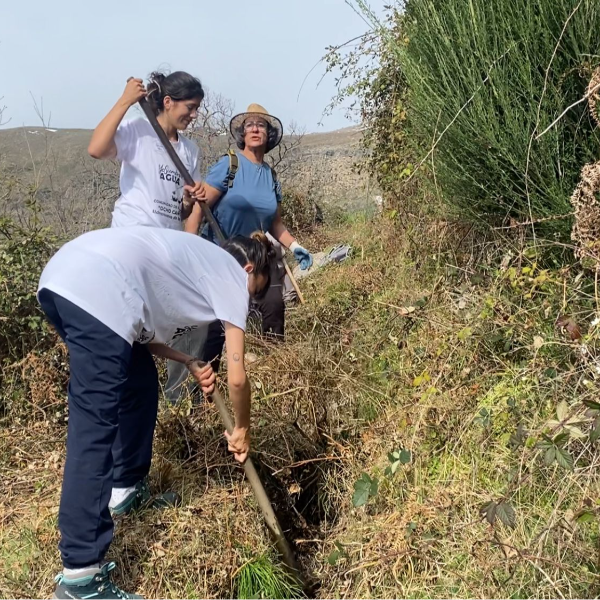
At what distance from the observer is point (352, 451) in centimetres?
311

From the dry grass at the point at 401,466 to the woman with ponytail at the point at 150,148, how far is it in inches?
37.5

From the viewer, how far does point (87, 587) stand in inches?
80.1

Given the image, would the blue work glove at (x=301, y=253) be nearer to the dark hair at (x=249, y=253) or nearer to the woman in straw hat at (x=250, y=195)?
the woman in straw hat at (x=250, y=195)

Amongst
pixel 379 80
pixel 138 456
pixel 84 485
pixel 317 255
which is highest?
pixel 379 80

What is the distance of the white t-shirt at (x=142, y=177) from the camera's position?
293 cm

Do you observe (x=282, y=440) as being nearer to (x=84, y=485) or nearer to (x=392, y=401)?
(x=392, y=401)

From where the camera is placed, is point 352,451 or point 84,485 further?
point 352,451

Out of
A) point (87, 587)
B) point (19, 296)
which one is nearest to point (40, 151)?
point (19, 296)

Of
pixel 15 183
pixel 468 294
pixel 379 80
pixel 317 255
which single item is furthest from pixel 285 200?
pixel 468 294

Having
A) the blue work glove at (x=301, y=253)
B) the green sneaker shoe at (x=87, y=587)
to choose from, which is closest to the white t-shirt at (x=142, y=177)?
the blue work glove at (x=301, y=253)

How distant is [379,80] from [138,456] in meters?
3.97

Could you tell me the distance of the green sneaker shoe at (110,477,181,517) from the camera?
8.42 ft

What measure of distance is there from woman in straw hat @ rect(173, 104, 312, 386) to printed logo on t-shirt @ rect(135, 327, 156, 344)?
4.48 feet

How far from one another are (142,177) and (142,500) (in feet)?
4.96
